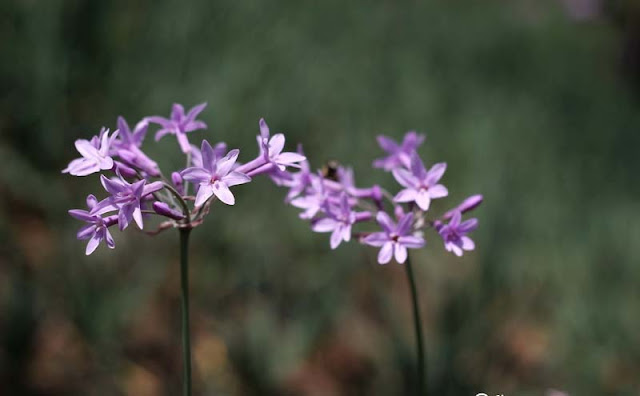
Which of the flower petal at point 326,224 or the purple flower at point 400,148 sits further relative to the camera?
the purple flower at point 400,148

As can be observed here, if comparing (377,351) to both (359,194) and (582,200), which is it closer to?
(359,194)

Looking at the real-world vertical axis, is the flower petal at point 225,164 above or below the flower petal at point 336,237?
above

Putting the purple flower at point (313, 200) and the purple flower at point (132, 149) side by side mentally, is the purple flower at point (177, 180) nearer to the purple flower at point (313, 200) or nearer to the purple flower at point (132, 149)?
the purple flower at point (132, 149)

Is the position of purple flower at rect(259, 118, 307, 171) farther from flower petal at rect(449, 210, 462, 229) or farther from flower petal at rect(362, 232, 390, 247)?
flower petal at rect(449, 210, 462, 229)

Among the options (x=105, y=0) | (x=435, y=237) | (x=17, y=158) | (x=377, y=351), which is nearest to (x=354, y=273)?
(x=377, y=351)

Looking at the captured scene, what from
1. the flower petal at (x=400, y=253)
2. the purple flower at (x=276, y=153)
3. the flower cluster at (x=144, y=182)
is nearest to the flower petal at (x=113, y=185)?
the flower cluster at (x=144, y=182)

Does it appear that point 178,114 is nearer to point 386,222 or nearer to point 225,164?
point 225,164

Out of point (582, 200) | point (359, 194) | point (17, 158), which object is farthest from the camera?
point (582, 200)
